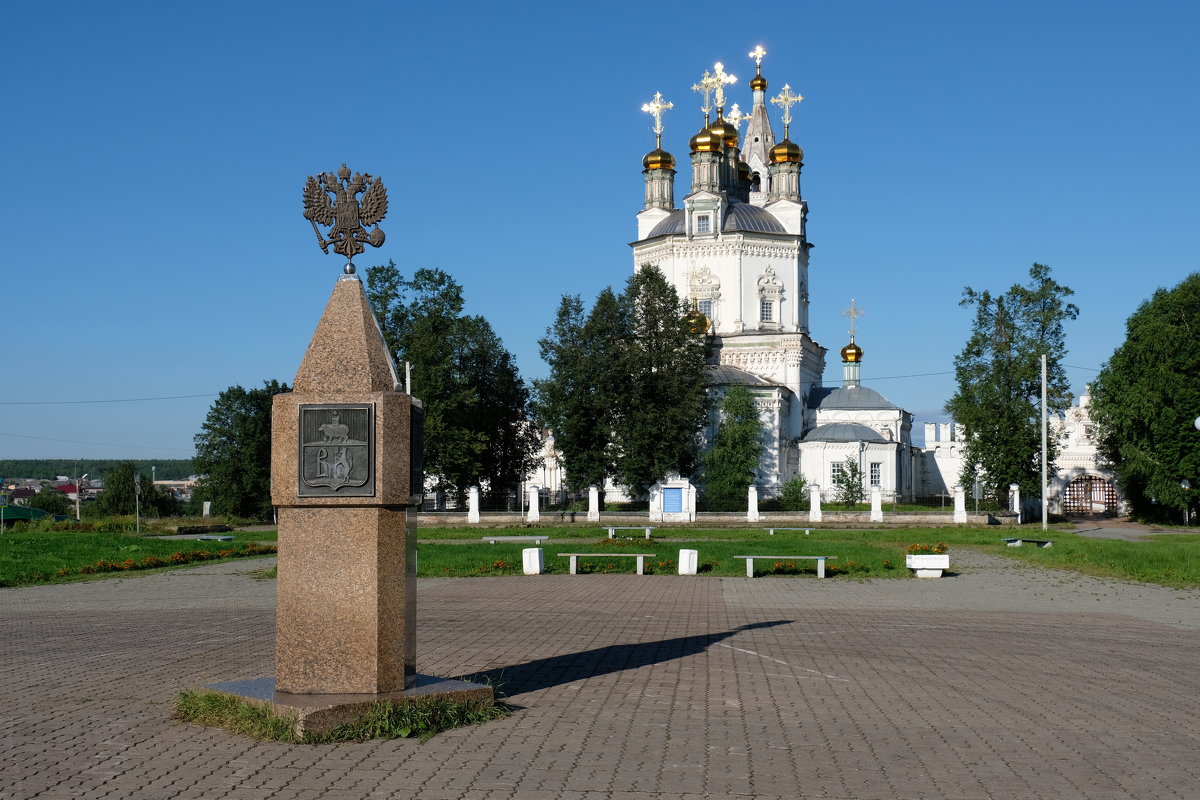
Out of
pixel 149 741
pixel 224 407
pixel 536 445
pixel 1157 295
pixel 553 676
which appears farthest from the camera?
→ pixel 224 407

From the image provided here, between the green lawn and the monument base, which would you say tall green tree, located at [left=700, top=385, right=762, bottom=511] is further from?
the monument base

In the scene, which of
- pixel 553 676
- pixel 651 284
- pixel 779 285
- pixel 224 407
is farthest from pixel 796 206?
pixel 553 676

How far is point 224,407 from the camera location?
62.2 metres

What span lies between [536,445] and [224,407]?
1811 centimetres

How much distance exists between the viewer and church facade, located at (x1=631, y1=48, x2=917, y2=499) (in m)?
53.6

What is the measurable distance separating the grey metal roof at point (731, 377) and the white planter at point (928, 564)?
31010 millimetres

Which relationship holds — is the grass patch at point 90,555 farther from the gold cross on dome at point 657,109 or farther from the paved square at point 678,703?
the gold cross on dome at point 657,109

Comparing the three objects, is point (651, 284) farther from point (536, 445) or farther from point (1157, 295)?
point (1157, 295)

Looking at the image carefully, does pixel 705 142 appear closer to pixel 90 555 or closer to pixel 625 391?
pixel 625 391

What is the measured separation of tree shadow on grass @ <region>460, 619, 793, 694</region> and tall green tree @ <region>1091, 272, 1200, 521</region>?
128 ft

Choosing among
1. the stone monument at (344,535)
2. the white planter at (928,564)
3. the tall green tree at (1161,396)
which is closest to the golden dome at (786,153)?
the tall green tree at (1161,396)

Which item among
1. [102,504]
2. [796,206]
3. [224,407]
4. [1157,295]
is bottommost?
[102,504]

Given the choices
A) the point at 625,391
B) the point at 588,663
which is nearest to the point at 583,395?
the point at 625,391

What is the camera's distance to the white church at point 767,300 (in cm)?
5362
